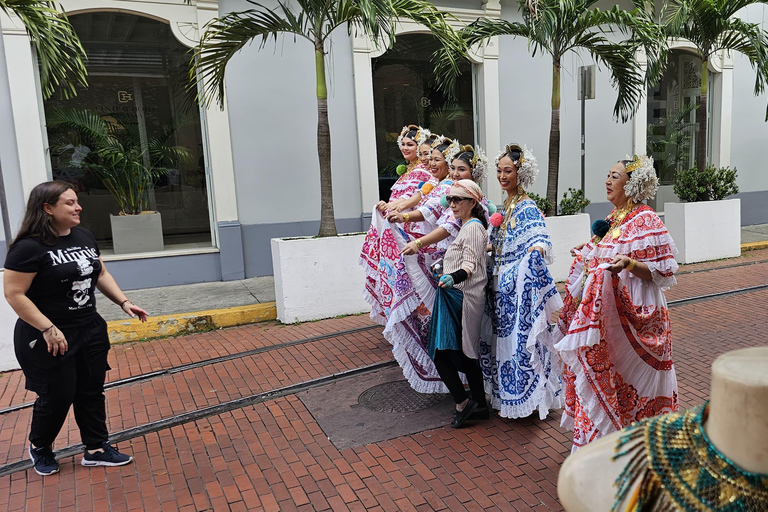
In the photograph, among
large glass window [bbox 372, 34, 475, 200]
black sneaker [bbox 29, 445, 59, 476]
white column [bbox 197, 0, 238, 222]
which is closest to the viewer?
black sneaker [bbox 29, 445, 59, 476]

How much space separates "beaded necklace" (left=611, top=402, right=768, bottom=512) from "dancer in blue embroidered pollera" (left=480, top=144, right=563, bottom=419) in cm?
302

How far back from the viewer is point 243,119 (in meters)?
9.28

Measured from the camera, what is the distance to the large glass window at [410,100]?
1048 cm

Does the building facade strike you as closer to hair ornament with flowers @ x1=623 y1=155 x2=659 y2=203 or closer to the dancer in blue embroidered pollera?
the dancer in blue embroidered pollera

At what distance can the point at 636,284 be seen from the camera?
3.43 metres

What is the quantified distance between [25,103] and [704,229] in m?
10.8

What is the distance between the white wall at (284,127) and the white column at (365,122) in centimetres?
13

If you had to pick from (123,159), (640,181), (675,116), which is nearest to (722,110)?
(675,116)

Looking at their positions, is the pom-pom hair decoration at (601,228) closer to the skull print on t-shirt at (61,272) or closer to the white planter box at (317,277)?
the skull print on t-shirt at (61,272)

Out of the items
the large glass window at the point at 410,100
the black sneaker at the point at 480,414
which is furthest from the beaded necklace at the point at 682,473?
the large glass window at the point at 410,100

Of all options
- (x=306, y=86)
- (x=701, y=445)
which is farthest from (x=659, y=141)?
(x=701, y=445)

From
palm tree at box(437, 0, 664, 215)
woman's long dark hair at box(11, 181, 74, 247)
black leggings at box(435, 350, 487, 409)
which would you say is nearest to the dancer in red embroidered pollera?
black leggings at box(435, 350, 487, 409)

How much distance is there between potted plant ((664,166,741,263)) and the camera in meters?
10.1

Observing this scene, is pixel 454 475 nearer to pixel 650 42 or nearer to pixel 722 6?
pixel 650 42
